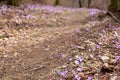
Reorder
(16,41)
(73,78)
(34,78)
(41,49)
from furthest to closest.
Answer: (16,41) → (41,49) → (34,78) → (73,78)

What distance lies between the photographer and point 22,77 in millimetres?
7512

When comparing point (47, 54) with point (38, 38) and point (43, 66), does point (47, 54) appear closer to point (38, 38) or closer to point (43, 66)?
point (43, 66)

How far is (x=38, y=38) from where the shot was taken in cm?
1220

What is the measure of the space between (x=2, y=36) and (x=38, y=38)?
1.69m

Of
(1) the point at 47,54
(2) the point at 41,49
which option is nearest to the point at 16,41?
(2) the point at 41,49

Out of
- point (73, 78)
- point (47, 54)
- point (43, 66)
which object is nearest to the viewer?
point (73, 78)

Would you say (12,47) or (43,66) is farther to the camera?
(12,47)

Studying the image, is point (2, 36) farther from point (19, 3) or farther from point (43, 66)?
point (19, 3)

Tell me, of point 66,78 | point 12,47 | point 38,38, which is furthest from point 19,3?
point 66,78

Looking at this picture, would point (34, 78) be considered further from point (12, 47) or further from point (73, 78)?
point (12, 47)

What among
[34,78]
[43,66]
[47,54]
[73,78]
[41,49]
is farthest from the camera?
[41,49]

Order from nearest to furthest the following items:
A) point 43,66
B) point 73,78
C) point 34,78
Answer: point 73,78 → point 34,78 → point 43,66

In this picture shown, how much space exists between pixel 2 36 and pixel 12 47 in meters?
1.38

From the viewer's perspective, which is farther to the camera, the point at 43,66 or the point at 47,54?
the point at 47,54
